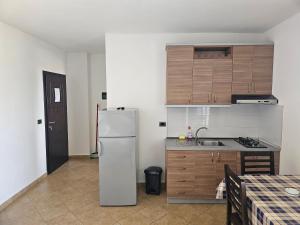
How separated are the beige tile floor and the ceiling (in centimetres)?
271

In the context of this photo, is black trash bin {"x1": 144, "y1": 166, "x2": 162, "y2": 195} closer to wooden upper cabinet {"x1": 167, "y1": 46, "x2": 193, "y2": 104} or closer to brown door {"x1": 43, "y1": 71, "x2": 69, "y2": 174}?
wooden upper cabinet {"x1": 167, "y1": 46, "x2": 193, "y2": 104}

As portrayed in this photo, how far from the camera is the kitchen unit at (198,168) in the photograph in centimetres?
324

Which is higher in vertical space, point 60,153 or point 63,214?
point 60,153

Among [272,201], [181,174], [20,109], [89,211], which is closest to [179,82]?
[181,174]

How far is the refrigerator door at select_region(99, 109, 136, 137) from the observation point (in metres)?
3.14

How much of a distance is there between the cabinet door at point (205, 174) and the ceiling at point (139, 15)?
1.95m

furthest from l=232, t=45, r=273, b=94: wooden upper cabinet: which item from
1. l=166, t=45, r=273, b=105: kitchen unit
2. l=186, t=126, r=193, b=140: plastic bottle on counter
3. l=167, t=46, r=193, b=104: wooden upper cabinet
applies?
l=186, t=126, r=193, b=140: plastic bottle on counter

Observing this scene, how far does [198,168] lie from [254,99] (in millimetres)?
1383

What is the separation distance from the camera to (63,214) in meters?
3.06

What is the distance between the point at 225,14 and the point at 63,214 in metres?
3.52

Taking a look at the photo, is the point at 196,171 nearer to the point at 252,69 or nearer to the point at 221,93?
the point at 221,93

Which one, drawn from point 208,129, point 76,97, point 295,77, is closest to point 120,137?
point 208,129

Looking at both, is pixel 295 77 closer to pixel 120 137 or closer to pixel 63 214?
pixel 120 137

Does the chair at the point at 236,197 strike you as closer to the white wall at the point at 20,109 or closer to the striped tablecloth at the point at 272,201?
the striped tablecloth at the point at 272,201
